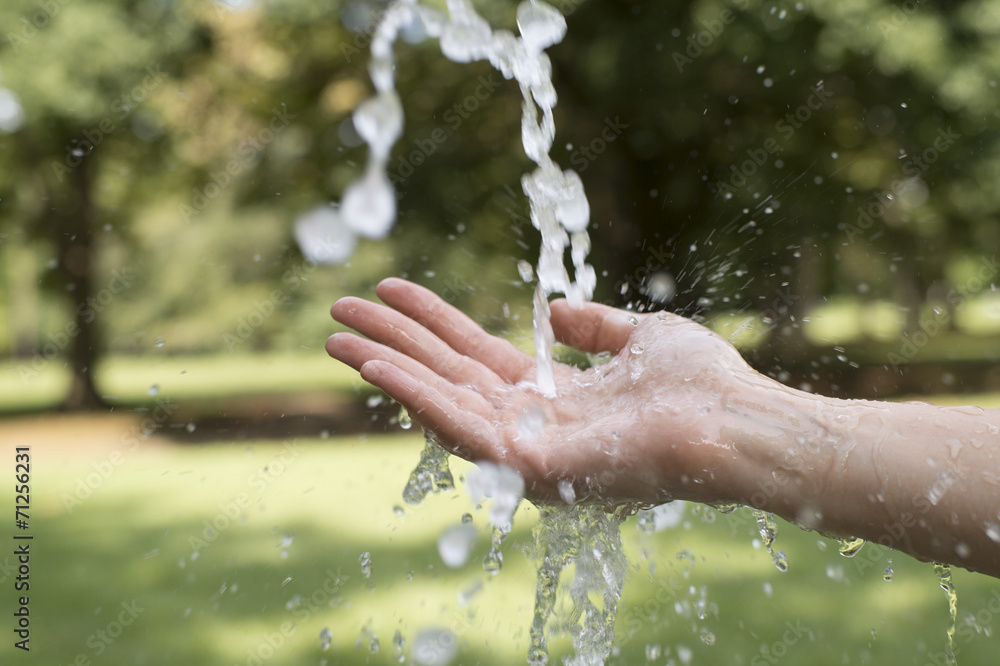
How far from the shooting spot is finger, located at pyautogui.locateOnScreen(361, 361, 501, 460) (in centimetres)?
224

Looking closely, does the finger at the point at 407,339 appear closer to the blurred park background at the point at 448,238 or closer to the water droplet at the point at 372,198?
the blurred park background at the point at 448,238

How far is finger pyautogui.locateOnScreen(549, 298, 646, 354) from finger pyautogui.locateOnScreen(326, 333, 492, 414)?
62 cm

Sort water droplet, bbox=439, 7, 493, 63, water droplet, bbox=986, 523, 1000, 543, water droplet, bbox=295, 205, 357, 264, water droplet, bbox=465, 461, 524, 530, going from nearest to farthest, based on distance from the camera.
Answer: water droplet, bbox=986, 523, 1000, 543 < water droplet, bbox=465, 461, 524, 530 < water droplet, bbox=439, 7, 493, 63 < water droplet, bbox=295, 205, 357, 264

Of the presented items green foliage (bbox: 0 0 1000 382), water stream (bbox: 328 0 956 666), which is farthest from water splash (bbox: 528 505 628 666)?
green foliage (bbox: 0 0 1000 382)

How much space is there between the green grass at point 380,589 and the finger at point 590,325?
1616 mm

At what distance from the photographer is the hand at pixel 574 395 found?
217 centimetres

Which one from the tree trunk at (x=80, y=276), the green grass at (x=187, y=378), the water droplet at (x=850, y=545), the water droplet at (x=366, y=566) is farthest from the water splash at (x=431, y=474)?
the tree trunk at (x=80, y=276)


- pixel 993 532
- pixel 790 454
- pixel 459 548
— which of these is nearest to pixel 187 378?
pixel 459 548

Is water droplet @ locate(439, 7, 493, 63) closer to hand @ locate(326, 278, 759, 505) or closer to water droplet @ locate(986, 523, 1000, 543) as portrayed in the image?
hand @ locate(326, 278, 759, 505)

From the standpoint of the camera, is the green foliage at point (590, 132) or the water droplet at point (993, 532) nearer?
the water droplet at point (993, 532)

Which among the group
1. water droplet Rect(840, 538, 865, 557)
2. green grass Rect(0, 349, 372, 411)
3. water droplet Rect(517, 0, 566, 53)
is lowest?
green grass Rect(0, 349, 372, 411)

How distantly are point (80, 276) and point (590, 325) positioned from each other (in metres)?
14.2

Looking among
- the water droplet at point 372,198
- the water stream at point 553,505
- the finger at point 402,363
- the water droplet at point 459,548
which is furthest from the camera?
the water droplet at point 372,198

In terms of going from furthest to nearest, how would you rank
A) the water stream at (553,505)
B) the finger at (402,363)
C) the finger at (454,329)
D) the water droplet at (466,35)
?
1. the water droplet at (466,35)
2. the finger at (454,329)
3. the water stream at (553,505)
4. the finger at (402,363)
